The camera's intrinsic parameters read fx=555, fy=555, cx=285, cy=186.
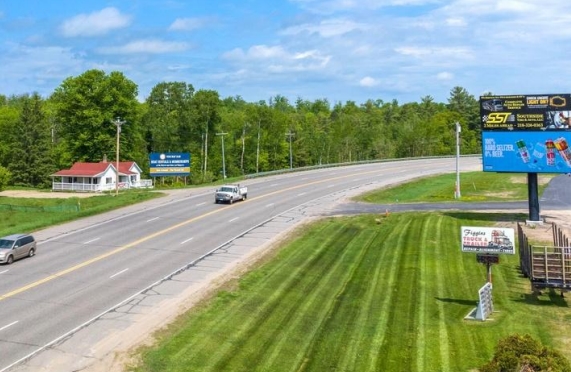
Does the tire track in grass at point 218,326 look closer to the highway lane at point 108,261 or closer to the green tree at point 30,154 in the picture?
the highway lane at point 108,261

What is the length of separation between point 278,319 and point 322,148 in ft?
418

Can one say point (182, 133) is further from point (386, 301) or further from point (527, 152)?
point (386, 301)

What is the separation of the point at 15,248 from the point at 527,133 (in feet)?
111

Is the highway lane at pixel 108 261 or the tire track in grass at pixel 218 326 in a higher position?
the highway lane at pixel 108 261

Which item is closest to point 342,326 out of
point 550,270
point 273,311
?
point 273,311

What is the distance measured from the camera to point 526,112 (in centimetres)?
3844

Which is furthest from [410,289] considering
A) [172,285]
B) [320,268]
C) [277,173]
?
[277,173]

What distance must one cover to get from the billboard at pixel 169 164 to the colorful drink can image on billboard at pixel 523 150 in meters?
48.5

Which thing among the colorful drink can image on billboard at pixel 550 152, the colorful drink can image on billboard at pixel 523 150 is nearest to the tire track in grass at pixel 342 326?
the colorful drink can image on billboard at pixel 523 150

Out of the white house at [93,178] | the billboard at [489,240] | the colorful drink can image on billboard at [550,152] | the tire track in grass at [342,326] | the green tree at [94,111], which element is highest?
the green tree at [94,111]

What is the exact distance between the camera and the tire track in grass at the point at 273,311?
58.7 feet

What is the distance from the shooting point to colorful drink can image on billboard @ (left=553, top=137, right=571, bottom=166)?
3781 centimetres

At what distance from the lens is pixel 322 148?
147 metres

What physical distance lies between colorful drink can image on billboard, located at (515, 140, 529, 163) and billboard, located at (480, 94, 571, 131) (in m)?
0.98
